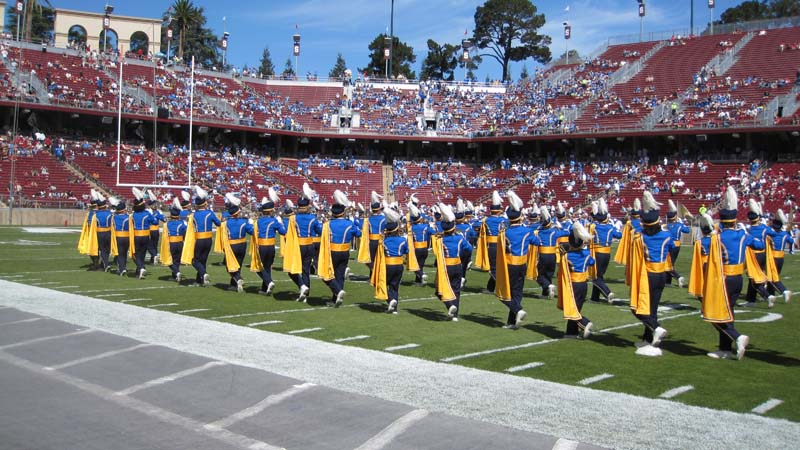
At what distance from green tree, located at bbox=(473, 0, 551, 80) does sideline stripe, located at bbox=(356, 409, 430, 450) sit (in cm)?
7370

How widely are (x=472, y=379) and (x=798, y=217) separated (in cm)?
3407

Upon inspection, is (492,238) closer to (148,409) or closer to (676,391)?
(676,391)

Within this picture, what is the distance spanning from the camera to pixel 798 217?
36.0 meters

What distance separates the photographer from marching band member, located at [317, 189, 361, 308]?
13461 mm

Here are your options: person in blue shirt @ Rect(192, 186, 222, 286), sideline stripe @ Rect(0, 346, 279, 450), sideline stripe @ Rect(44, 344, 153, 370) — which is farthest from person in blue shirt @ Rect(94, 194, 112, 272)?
sideline stripe @ Rect(0, 346, 279, 450)

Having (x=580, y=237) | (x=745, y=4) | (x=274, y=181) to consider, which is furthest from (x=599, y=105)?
(x=580, y=237)

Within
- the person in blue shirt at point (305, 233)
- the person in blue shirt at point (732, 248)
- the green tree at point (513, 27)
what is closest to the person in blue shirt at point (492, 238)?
the person in blue shirt at point (305, 233)

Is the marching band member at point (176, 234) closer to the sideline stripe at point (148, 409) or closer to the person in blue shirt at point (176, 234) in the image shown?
the person in blue shirt at point (176, 234)

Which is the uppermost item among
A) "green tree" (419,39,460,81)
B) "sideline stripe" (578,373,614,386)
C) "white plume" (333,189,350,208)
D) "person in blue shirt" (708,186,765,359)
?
"green tree" (419,39,460,81)

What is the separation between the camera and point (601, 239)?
15781mm

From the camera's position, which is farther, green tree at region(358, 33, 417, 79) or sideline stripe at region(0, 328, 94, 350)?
green tree at region(358, 33, 417, 79)

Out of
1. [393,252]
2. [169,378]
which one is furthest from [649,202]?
[169,378]

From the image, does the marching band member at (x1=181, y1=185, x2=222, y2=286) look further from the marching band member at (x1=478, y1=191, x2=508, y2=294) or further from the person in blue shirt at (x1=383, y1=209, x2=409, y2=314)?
the marching band member at (x1=478, y1=191, x2=508, y2=294)

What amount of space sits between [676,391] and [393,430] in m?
3.27
